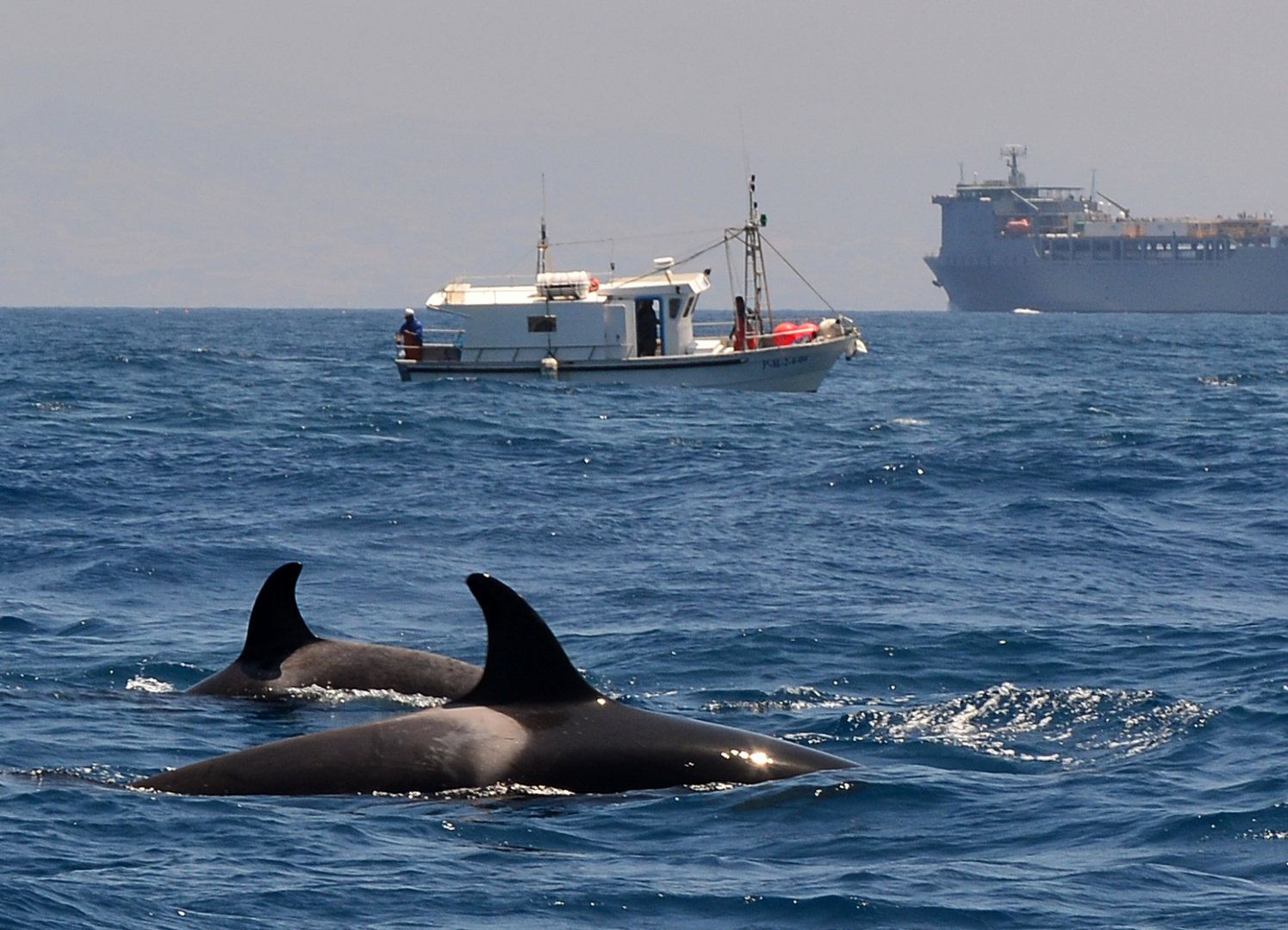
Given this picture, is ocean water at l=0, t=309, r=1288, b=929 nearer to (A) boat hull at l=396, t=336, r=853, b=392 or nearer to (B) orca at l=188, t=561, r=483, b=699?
(B) orca at l=188, t=561, r=483, b=699

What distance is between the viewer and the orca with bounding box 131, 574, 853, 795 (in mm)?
9945

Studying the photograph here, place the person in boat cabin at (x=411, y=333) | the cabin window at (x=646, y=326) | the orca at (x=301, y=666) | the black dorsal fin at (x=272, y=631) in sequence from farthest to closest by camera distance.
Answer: the person in boat cabin at (x=411, y=333) < the cabin window at (x=646, y=326) < the black dorsal fin at (x=272, y=631) < the orca at (x=301, y=666)

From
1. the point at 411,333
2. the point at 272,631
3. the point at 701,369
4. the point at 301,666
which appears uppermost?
the point at 411,333

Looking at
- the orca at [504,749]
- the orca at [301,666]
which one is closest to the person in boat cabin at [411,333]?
the orca at [301,666]

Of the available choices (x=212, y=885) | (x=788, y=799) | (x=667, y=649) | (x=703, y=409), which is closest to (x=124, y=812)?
(x=212, y=885)

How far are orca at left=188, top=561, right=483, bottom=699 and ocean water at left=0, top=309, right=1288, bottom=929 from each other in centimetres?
28

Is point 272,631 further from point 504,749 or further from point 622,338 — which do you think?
point 622,338

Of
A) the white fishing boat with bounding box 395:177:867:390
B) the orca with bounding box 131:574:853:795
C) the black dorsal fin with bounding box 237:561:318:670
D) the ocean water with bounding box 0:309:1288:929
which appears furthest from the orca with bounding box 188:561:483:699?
the white fishing boat with bounding box 395:177:867:390

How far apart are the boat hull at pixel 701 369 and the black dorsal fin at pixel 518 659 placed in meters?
36.1

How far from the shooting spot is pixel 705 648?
1552 cm

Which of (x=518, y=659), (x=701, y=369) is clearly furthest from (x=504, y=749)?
(x=701, y=369)

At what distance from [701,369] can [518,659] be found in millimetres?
36485

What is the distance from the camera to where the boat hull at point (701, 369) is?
46375 mm

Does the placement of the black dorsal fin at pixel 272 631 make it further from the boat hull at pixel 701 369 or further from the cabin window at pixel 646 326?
the cabin window at pixel 646 326
